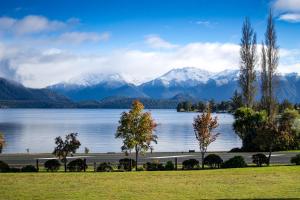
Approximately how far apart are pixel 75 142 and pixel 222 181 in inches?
750

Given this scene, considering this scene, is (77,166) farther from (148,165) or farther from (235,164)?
(235,164)

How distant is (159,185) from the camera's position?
29.9m

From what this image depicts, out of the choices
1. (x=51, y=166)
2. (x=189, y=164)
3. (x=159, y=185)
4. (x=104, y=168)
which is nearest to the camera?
(x=159, y=185)

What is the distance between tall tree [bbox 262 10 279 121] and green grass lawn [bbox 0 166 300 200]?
38.8 meters

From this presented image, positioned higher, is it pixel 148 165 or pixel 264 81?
pixel 264 81

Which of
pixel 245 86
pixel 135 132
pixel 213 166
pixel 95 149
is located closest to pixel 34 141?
pixel 95 149

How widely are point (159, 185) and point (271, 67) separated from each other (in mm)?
55761

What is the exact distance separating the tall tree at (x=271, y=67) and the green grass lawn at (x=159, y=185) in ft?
127

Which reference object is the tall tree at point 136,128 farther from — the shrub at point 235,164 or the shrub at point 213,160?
the shrub at point 235,164

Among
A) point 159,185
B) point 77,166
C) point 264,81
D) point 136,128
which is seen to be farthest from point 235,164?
point 264,81

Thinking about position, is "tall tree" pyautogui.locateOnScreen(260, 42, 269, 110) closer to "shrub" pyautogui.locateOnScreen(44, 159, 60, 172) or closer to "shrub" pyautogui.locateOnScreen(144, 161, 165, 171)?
"shrub" pyautogui.locateOnScreen(144, 161, 165, 171)

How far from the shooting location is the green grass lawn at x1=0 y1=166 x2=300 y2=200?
83.1ft

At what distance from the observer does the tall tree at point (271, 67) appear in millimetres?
76250

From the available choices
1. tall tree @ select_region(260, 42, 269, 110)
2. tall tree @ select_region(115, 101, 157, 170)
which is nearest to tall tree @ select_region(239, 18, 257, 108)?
tall tree @ select_region(260, 42, 269, 110)
